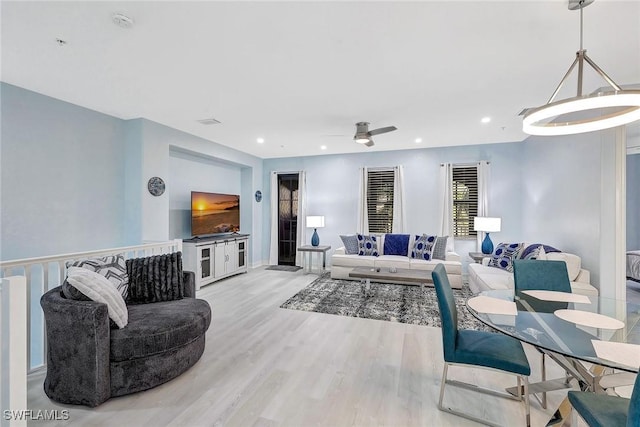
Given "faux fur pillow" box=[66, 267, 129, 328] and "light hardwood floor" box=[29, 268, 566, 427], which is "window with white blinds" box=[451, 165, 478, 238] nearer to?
"light hardwood floor" box=[29, 268, 566, 427]

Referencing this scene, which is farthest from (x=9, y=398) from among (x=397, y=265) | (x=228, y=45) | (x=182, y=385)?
(x=397, y=265)

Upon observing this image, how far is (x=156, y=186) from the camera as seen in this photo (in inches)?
169

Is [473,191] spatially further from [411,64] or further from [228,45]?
[228,45]

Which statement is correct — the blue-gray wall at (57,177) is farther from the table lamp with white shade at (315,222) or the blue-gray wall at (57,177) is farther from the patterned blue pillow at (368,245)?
the patterned blue pillow at (368,245)

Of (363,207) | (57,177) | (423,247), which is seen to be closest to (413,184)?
(363,207)

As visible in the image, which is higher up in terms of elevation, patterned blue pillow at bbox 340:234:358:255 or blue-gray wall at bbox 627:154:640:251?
blue-gray wall at bbox 627:154:640:251

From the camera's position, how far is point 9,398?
1240 mm

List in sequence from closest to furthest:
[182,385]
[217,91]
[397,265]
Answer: [182,385] < [217,91] < [397,265]

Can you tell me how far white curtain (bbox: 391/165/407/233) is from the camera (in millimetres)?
6160

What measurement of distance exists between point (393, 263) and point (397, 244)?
1.99 feet

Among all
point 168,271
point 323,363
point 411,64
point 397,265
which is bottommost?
point 323,363

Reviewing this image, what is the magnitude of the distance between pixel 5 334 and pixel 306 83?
9.29ft

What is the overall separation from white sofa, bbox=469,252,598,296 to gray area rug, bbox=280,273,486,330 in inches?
16.1

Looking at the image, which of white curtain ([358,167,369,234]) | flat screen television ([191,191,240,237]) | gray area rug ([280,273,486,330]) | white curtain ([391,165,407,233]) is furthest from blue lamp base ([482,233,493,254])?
flat screen television ([191,191,240,237])
